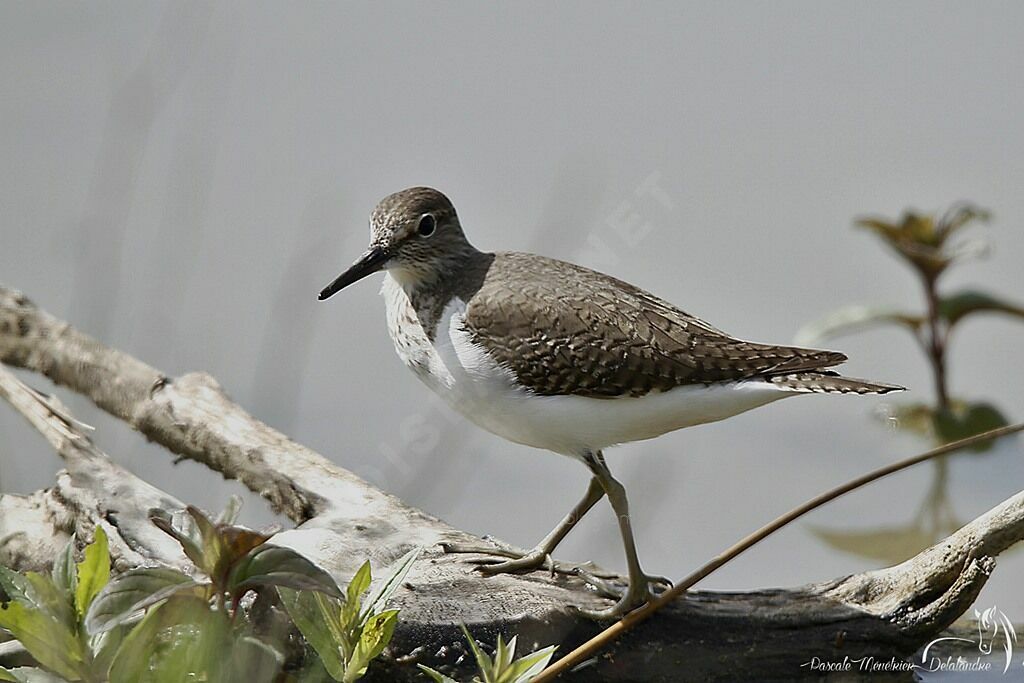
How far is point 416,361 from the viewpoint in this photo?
15.0 ft

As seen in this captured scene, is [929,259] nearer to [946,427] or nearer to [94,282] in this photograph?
[946,427]

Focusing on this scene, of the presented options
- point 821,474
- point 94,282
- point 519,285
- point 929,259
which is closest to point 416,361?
point 519,285

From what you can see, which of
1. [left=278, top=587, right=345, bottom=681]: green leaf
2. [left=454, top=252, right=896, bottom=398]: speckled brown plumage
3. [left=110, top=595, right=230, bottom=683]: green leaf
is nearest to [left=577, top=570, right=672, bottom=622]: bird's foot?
[left=454, top=252, right=896, bottom=398]: speckled brown plumage

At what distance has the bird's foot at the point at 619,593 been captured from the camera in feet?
14.0

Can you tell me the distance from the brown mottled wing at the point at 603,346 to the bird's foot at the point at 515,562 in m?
0.58

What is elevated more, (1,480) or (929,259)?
(929,259)

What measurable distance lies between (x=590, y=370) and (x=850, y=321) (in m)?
2.50

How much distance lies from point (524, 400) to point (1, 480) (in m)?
1.62

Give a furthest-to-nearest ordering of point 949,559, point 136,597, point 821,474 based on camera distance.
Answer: point 821,474, point 949,559, point 136,597

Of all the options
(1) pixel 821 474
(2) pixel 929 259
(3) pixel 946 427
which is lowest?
(1) pixel 821 474

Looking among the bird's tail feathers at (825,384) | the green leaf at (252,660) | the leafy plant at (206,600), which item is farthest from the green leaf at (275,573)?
the bird's tail feathers at (825,384)

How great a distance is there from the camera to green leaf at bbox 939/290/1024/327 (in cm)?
655

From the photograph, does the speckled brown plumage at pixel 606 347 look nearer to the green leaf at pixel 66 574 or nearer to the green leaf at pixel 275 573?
the green leaf at pixel 275 573

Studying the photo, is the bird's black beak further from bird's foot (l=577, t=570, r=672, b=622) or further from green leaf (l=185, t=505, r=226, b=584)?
green leaf (l=185, t=505, r=226, b=584)
